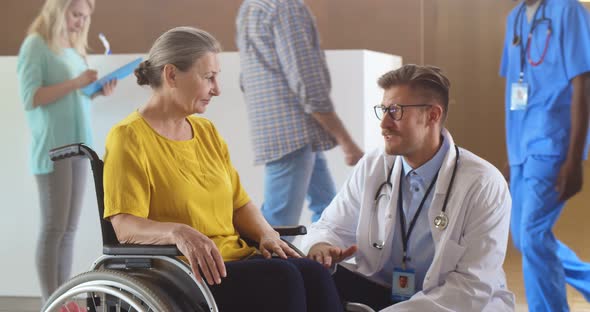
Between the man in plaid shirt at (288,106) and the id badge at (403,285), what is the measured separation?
1.46m

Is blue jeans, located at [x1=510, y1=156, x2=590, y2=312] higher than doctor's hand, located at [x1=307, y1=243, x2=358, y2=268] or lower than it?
lower

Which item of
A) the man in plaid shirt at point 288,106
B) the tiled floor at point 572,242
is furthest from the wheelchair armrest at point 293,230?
the man in plaid shirt at point 288,106

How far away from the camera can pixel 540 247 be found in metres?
3.35

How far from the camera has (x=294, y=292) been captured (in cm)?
189

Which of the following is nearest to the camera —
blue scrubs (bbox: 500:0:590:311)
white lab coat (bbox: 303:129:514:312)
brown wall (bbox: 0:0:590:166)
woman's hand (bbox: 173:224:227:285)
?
woman's hand (bbox: 173:224:227:285)

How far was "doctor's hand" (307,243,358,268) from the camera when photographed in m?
2.25

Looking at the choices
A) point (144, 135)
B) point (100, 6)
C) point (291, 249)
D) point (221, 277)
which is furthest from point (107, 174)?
point (100, 6)

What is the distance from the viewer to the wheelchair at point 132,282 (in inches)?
73.6

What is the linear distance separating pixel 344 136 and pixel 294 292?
73.5 inches

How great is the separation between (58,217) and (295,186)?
1.22 meters

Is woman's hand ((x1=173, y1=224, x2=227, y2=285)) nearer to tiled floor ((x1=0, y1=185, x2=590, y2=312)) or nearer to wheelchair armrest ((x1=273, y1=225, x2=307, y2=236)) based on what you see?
wheelchair armrest ((x1=273, y1=225, x2=307, y2=236))

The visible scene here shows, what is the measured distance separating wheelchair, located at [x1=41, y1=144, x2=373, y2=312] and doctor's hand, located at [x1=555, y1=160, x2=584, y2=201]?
72.1 inches

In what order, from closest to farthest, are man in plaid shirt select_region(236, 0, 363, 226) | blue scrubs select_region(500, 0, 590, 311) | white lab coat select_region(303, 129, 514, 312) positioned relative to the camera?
white lab coat select_region(303, 129, 514, 312) < blue scrubs select_region(500, 0, 590, 311) < man in plaid shirt select_region(236, 0, 363, 226)

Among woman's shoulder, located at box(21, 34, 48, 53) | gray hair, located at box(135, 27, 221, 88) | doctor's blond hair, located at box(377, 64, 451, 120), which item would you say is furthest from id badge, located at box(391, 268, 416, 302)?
woman's shoulder, located at box(21, 34, 48, 53)
